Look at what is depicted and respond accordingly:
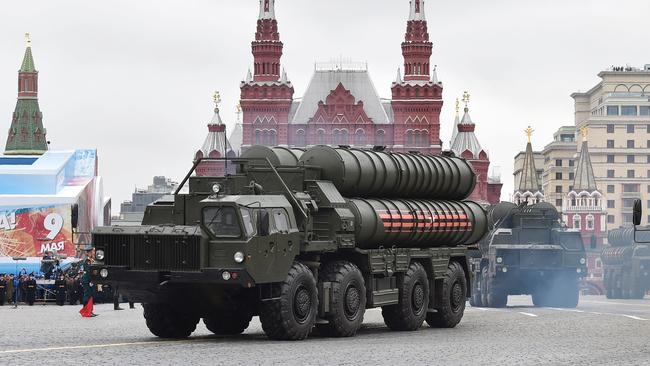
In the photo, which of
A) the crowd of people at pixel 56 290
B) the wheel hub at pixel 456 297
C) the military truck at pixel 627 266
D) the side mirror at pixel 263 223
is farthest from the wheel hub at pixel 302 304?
the military truck at pixel 627 266

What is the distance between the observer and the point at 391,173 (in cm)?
2534

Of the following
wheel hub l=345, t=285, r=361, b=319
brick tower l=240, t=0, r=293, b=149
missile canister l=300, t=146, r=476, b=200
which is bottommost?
wheel hub l=345, t=285, r=361, b=319

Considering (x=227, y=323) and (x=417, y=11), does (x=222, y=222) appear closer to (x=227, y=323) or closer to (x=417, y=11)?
(x=227, y=323)

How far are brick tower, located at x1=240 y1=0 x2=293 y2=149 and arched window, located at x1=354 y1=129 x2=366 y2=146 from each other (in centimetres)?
709

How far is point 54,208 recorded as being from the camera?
313 ft

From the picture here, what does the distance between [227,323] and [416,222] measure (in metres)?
4.38

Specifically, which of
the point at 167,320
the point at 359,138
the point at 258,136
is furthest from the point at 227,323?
the point at 359,138

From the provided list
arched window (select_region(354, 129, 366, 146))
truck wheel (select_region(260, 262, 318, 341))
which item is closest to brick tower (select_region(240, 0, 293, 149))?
arched window (select_region(354, 129, 366, 146))

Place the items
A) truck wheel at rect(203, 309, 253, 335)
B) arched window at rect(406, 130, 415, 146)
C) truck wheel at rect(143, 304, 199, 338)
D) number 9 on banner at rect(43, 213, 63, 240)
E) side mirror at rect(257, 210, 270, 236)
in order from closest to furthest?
side mirror at rect(257, 210, 270, 236) → truck wheel at rect(143, 304, 199, 338) → truck wheel at rect(203, 309, 253, 335) → number 9 on banner at rect(43, 213, 63, 240) → arched window at rect(406, 130, 415, 146)

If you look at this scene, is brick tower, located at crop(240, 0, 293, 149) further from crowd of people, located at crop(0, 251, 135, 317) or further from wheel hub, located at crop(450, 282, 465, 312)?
wheel hub, located at crop(450, 282, 465, 312)

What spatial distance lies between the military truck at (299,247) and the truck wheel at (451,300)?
2cm

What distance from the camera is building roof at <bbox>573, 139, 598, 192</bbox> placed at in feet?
569

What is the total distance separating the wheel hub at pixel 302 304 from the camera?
21.4 meters

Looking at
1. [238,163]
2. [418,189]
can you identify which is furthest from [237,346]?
[418,189]
